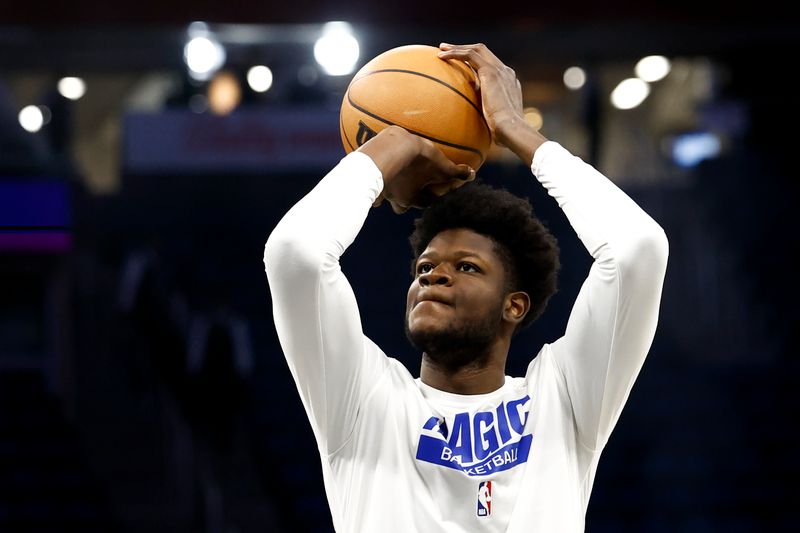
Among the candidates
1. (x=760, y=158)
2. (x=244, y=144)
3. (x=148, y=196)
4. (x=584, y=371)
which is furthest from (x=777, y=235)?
(x=584, y=371)

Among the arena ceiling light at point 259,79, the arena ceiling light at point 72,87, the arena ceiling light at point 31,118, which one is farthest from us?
the arena ceiling light at point 72,87

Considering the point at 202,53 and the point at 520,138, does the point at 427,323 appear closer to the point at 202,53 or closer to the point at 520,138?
the point at 520,138

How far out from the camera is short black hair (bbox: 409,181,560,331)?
8.25 feet

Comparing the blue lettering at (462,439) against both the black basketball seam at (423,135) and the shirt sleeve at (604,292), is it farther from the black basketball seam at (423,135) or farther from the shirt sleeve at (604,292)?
the black basketball seam at (423,135)

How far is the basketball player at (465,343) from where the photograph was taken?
2.24m

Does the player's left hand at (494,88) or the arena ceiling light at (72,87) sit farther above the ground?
the arena ceiling light at (72,87)

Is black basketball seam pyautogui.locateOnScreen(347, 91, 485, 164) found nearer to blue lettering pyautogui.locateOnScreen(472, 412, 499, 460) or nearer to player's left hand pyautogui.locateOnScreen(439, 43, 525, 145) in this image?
player's left hand pyautogui.locateOnScreen(439, 43, 525, 145)

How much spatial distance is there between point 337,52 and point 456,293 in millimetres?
7471

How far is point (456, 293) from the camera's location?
239cm

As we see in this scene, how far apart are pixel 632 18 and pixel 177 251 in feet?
15.9

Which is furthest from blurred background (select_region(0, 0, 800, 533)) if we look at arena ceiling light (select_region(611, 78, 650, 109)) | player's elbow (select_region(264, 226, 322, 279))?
player's elbow (select_region(264, 226, 322, 279))

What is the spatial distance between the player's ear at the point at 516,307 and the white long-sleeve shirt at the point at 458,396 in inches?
5.8

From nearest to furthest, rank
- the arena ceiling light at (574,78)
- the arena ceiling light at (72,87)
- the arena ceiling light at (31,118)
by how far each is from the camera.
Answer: the arena ceiling light at (31,118) → the arena ceiling light at (72,87) → the arena ceiling light at (574,78)

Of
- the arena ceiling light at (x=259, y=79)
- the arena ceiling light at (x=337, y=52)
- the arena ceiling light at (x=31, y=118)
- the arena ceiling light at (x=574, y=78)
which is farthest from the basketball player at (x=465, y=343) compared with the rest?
the arena ceiling light at (x=574, y=78)
